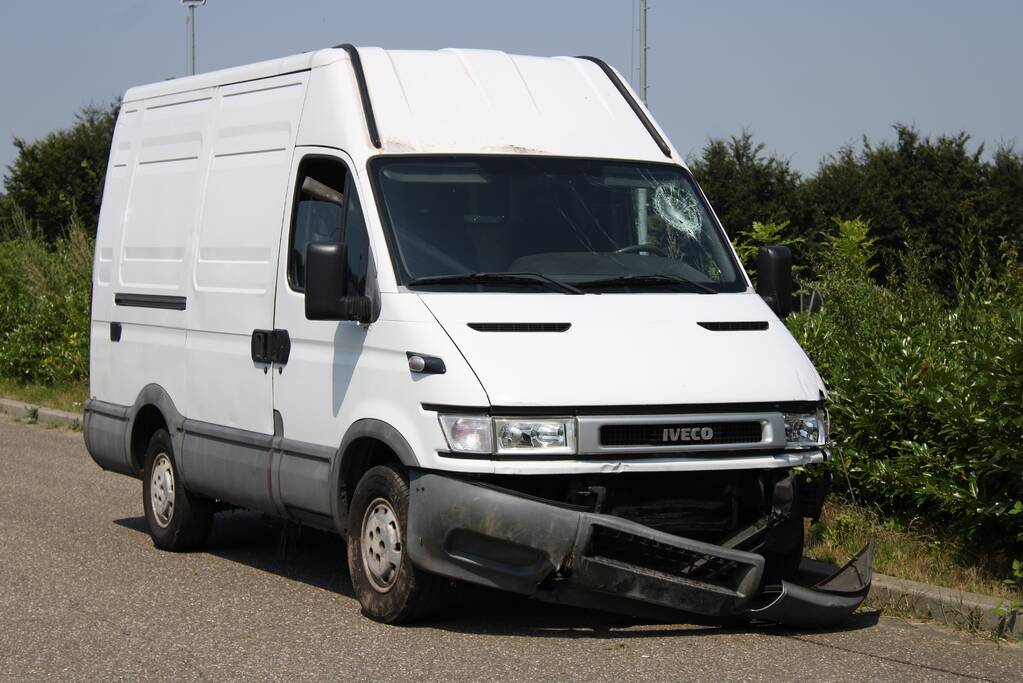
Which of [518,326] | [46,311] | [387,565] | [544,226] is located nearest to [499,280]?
[518,326]

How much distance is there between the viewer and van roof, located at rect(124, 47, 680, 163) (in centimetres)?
813

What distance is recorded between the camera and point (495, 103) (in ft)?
27.6

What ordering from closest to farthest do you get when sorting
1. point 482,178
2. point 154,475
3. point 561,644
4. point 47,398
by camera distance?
point 561,644 < point 482,178 < point 154,475 < point 47,398

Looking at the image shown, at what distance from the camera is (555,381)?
6934 mm

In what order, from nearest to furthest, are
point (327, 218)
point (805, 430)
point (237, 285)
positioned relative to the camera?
1. point (805, 430)
2. point (327, 218)
3. point (237, 285)

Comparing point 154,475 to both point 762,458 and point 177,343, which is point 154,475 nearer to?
point 177,343

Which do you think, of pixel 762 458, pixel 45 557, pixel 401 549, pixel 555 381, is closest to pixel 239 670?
pixel 401 549

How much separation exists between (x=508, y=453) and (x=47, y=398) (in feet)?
43.4

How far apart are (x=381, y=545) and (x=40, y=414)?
450 inches

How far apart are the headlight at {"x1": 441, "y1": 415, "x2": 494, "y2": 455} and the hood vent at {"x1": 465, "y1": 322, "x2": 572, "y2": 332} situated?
434 millimetres

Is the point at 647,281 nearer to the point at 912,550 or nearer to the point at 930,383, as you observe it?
the point at 930,383

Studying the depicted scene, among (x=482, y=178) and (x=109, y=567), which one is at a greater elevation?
(x=482, y=178)

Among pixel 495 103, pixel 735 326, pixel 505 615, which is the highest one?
pixel 495 103

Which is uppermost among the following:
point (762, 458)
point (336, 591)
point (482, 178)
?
point (482, 178)
